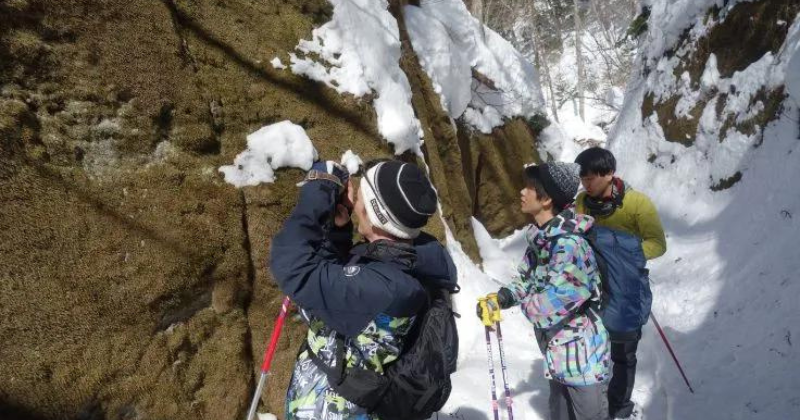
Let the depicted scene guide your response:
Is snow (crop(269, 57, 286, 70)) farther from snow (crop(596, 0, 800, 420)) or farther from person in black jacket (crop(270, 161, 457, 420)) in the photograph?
snow (crop(596, 0, 800, 420))

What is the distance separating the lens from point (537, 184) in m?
2.56

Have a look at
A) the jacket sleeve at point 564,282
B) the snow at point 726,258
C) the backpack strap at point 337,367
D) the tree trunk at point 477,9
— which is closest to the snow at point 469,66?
the tree trunk at point 477,9

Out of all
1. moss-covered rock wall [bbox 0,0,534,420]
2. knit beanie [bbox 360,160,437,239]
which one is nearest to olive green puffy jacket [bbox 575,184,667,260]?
knit beanie [bbox 360,160,437,239]

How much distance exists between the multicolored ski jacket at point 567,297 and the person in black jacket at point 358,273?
0.80 meters

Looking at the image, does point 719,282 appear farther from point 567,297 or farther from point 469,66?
point 469,66

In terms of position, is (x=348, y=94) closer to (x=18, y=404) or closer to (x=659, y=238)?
(x=659, y=238)

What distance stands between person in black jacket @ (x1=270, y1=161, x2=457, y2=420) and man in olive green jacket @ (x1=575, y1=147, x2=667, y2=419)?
173 cm

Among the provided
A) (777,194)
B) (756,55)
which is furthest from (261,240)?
(756,55)

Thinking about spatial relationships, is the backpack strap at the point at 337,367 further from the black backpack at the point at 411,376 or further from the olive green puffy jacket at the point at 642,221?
the olive green puffy jacket at the point at 642,221

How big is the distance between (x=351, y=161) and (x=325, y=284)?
2651mm

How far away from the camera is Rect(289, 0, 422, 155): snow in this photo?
4.30 m

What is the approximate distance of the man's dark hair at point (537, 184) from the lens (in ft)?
8.26

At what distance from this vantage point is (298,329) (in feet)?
11.4

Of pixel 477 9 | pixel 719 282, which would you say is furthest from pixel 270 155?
pixel 477 9
